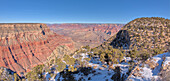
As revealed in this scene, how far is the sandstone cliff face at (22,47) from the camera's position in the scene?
194 feet

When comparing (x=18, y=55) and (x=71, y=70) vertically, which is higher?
(x=71, y=70)

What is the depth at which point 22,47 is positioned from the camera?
7050 cm

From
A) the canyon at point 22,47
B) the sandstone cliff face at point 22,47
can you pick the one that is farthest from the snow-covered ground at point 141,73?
the sandstone cliff face at point 22,47

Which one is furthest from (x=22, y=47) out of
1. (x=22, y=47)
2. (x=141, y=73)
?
(x=141, y=73)

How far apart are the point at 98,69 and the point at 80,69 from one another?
2.13 m

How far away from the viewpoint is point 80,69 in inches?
437

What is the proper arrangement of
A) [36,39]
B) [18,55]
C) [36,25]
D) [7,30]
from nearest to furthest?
[18,55] → [7,30] → [36,39] → [36,25]

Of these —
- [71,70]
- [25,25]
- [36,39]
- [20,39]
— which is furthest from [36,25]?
[71,70]

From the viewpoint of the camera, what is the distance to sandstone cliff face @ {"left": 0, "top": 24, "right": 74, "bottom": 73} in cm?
5906

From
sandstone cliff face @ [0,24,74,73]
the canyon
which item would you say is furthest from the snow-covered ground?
sandstone cliff face @ [0,24,74,73]

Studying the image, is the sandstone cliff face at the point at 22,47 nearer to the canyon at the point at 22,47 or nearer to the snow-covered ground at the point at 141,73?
the canyon at the point at 22,47

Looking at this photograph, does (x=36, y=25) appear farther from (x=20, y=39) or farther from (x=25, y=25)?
(x=20, y=39)

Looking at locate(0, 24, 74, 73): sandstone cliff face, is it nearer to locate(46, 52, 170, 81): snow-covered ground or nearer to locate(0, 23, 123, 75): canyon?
locate(0, 23, 123, 75): canyon

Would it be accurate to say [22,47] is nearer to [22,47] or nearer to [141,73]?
[22,47]
